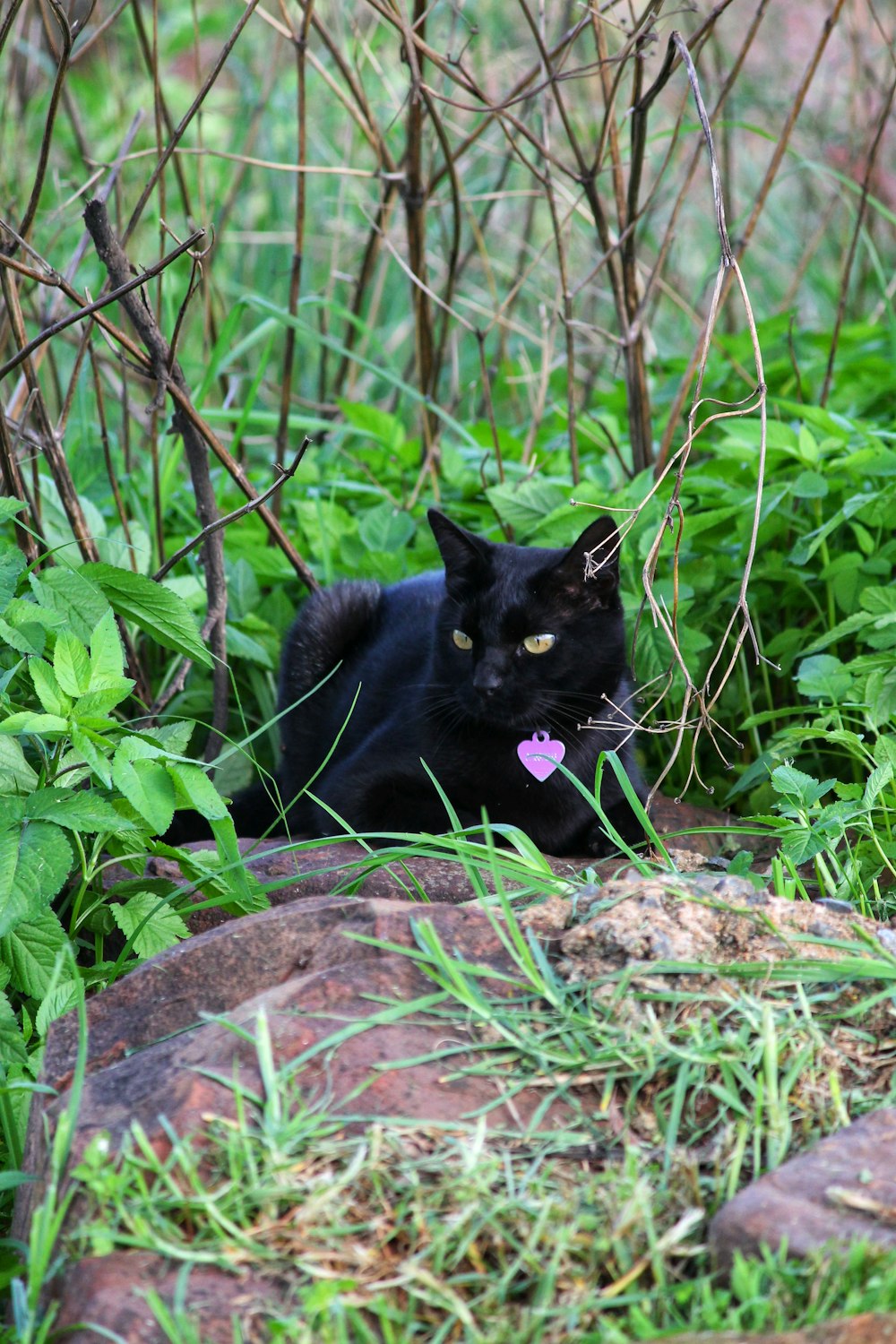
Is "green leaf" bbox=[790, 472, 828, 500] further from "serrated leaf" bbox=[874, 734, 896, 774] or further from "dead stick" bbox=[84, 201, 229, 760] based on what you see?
"dead stick" bbox=[84, 201, 229, 760]

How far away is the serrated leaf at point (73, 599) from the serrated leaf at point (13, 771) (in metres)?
0.24

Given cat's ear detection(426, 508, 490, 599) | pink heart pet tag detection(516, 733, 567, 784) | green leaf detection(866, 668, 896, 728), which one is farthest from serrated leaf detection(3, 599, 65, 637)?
green leaf detection(866, 668, 896, 728)

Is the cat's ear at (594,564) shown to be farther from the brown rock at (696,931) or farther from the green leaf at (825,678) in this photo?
the brown rock at (696,931)

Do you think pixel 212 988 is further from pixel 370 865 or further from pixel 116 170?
pixel 116 170

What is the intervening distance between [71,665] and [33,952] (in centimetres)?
40

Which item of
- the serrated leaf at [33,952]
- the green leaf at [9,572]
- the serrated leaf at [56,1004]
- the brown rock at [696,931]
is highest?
the green leaf at [9,572]

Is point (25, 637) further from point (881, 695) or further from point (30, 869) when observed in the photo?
point (881, 695)

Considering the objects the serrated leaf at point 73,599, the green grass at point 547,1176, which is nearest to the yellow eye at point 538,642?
the serrated leaf at point 73,599

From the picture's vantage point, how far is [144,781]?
1.70 m

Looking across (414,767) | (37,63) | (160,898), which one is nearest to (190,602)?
(414,767)

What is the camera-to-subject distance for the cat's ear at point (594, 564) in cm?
228

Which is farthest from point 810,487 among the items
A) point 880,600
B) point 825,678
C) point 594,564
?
point 594,564

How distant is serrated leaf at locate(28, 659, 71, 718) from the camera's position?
5.67ft

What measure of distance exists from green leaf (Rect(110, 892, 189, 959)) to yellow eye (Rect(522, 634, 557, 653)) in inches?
34.3
